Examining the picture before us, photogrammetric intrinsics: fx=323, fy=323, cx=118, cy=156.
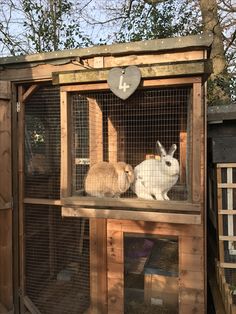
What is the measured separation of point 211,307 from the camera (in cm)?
311

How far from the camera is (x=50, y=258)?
291cm

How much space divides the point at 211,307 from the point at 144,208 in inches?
67.6

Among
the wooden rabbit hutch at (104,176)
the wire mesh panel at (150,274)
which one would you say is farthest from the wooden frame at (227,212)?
the wire mesh panel at (150,274)

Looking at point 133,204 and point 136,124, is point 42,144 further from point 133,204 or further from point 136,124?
point 133,204

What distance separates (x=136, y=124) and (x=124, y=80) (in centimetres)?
45

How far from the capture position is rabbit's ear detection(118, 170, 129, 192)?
2223 mm

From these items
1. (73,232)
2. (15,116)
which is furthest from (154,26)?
(73,232)

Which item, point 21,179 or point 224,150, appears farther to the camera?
point 21,179

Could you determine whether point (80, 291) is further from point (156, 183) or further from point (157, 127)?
point (157, 127)

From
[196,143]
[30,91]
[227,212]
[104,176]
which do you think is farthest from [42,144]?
[227,212]

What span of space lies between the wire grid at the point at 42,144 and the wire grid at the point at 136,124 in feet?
1.75

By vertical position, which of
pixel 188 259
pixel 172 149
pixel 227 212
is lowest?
pixel 188 259

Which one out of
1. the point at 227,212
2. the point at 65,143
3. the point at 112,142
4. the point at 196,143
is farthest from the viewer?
Result: the point at 227,212

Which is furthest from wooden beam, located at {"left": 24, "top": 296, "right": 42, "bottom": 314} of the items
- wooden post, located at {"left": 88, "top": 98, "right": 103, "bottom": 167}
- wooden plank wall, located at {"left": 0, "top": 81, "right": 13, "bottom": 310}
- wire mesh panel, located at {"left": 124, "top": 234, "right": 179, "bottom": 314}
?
wooden post, located at {"left": 88, "top": 98, "right": 103, "bottom": 167}
